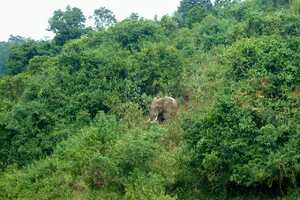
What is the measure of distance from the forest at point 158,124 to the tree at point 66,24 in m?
12.3

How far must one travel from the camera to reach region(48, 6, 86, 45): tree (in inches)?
1642

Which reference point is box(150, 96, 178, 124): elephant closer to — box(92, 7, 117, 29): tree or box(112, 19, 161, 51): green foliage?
box(112, 19, 161, 51): green foliage

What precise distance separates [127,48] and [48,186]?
1277 cm

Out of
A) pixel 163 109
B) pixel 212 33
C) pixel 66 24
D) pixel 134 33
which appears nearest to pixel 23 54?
pixel 66 24

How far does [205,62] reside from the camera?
26.7 metres

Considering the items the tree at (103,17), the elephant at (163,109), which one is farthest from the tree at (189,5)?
the elephant at (163,109)

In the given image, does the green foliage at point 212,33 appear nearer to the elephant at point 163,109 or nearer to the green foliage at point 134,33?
the green foliage at point 134,33

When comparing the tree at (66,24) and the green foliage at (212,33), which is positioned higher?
the tree at (66,24)

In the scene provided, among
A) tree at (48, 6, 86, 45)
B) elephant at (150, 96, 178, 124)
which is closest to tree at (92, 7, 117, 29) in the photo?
tree at (48, 6, 86, 45)

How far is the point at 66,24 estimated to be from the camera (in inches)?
1684

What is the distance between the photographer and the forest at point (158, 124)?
1661 centimetres

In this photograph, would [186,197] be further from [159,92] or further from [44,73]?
[44,73]

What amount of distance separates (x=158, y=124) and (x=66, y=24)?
78.3 ft

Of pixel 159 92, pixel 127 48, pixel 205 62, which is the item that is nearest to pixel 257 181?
pixel 159 92
